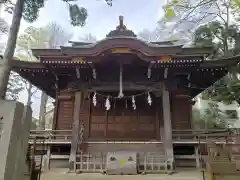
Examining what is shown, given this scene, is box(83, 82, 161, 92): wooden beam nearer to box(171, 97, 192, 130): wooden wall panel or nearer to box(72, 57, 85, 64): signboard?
box(72, 57, 85, 64): signboard

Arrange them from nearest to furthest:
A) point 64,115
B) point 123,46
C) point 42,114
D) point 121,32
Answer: point 123,46 < point 64,115 < point 121,32 < point 42,114

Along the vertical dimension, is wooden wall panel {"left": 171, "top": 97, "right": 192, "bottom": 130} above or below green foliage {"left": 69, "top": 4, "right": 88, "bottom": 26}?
below

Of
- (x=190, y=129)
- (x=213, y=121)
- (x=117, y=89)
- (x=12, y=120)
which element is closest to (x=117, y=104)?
(x=117, y=89)

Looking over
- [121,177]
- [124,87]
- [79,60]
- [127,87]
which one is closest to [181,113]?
[127,87]

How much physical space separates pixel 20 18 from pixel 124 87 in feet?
16.8

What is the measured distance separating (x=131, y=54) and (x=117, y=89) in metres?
1.87

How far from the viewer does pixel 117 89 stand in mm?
11156

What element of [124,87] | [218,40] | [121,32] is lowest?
[124,87]

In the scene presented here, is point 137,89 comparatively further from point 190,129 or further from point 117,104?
point 190,129

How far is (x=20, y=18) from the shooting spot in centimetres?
844

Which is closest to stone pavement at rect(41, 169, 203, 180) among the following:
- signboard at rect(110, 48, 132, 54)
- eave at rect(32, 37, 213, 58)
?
eave at rect(32, 37, 213, 58)

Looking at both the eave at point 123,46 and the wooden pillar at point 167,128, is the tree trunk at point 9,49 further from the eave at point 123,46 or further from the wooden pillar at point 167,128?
the wooden pillar at point 167,128

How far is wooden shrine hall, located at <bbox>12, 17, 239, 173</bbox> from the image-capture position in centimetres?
1012

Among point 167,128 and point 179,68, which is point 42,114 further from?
point 179,68
